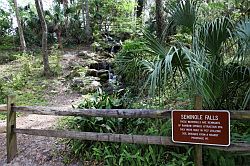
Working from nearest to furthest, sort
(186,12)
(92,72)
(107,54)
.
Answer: (186,12), (92,72), (107,54)

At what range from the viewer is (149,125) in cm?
493

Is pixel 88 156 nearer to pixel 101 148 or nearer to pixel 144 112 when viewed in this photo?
pixel 101 148

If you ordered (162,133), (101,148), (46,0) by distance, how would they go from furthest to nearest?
(46,0), (101,148), (162,133)

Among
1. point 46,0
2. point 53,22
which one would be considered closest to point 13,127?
point 53,22

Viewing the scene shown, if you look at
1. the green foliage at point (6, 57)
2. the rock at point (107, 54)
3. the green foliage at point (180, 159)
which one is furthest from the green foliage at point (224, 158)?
the green foliage at point (6, 57)

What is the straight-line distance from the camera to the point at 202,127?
3400mm

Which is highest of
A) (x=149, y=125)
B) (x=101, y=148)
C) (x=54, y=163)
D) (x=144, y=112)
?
(x=144, y=112)

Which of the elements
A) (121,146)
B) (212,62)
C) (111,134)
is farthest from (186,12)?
(121,146)

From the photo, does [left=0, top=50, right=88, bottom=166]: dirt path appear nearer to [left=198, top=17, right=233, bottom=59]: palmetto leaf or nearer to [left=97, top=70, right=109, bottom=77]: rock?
[left=198, top=17, right=233, bottom=59]: palmetto leaf

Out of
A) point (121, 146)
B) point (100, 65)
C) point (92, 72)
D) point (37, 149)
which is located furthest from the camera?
point (100, 65)

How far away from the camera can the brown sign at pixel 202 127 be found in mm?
3299

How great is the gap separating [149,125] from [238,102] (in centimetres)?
154

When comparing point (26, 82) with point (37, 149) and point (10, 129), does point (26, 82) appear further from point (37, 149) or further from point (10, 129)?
point (10, 129)

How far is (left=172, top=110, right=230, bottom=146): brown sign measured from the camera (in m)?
3.30
